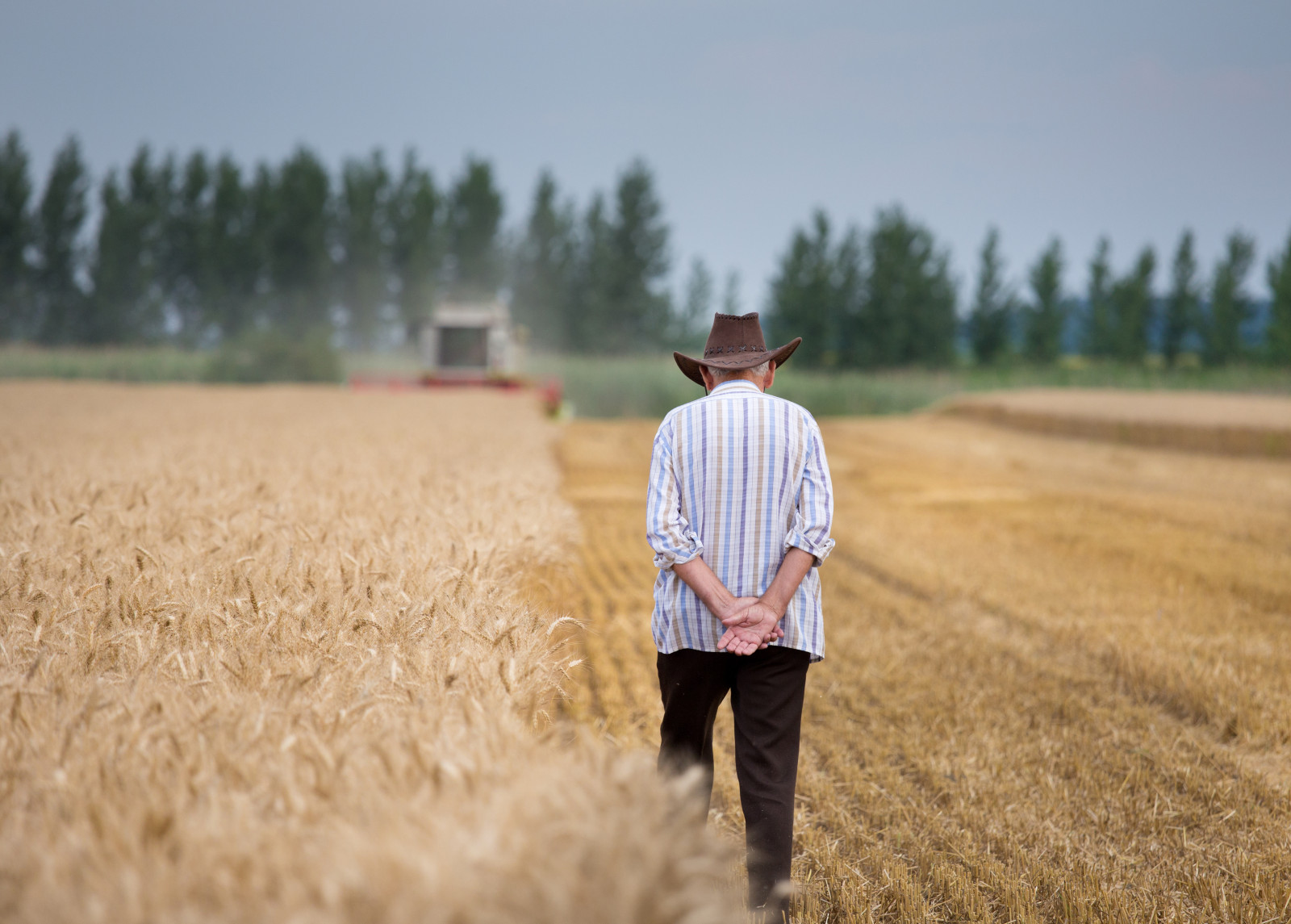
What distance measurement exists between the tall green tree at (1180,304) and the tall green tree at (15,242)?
196 feet

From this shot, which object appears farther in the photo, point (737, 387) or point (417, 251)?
point (417, 251)

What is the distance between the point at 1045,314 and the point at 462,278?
111 feet

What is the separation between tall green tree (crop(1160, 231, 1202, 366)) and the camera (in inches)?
1939

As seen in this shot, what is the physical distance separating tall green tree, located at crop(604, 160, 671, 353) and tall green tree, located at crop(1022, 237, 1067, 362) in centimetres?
2140

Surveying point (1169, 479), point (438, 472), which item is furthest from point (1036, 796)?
point (1169, 479)

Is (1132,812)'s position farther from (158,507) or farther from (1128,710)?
(158,507)

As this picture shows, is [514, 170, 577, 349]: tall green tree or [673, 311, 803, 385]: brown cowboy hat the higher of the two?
[514, 170, 577, 349]: tall green tree

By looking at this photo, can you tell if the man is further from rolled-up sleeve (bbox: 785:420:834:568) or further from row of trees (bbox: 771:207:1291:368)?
row of trees (bbox: 771:207:1291:368)

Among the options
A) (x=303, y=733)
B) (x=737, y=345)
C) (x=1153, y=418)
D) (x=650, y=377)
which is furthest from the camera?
(x=650, y=377)

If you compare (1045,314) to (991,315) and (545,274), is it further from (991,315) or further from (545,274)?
(545,274)

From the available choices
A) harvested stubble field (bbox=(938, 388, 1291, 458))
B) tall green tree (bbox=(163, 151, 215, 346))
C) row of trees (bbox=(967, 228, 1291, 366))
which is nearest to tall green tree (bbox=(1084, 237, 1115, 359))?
row of trees (bbox=(967, 228, 1291, 366))

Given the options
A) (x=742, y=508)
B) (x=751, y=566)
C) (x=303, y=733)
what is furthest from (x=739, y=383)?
(x=303, y=733)

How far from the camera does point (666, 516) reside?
2887mm

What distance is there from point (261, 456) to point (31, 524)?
313 centimetres
